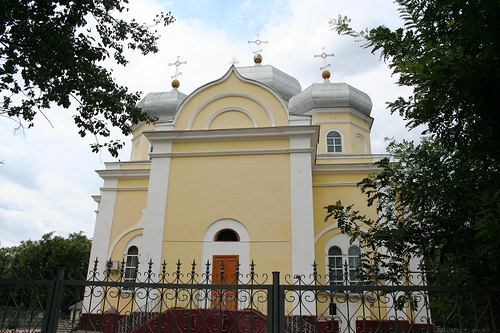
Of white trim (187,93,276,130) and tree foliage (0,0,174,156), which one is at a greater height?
white trim (187,93,276,130)

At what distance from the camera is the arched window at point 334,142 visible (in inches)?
707

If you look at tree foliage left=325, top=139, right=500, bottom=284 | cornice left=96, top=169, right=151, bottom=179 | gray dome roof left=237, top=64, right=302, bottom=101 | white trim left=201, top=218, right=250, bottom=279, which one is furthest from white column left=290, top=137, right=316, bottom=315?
gray dome roof left=237, top=64, right=302, bottom=101

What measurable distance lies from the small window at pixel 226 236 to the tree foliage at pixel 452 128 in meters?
6.95

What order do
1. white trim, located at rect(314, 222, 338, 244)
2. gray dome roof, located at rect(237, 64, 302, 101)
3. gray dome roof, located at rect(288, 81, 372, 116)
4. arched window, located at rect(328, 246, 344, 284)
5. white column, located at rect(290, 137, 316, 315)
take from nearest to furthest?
white column, located at rect(290, 137, 316, 315)
arched window, located at rect(328, 246, 344, 284)
white trim, located at rect(314, 222, 338, 244)
gray dome roof, located at rect(288, 81, 372, 116)
gray dome roof, located at rect(237, 64, 302, 101)

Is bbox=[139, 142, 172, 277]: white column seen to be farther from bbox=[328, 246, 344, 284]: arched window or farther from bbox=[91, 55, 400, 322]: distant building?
bbox=[328, 246, 344, 284]: arched window

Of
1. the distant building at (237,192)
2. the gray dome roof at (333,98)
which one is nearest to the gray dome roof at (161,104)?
the gray dome roof at (333,98)

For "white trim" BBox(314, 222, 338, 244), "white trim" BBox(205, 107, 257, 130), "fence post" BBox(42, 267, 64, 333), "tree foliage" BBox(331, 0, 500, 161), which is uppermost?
"white trim" BBox(205, 107, 257, 130)

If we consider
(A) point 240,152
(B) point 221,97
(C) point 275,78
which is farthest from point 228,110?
(C) point 275,78

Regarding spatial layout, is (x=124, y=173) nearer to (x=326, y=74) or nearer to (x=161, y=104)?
(x=161, y=104)

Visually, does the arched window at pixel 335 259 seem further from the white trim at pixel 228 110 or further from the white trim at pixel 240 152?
the white trim at pixel 228 110

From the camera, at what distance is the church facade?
1168cm

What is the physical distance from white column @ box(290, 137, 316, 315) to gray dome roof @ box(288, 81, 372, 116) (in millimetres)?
6875

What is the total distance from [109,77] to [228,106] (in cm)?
615

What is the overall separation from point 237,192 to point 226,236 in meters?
1.37
